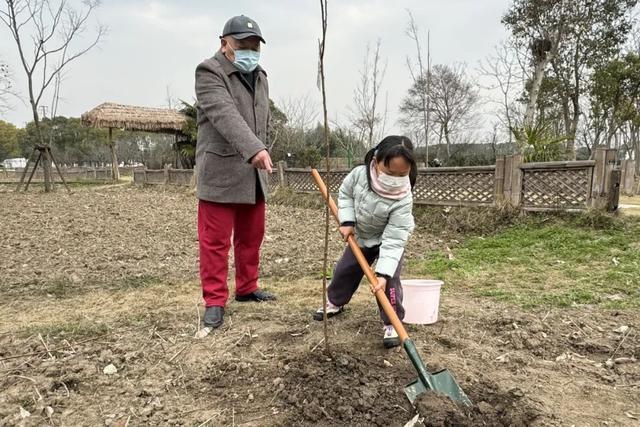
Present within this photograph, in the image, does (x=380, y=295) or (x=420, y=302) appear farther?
(x=420, y=302)

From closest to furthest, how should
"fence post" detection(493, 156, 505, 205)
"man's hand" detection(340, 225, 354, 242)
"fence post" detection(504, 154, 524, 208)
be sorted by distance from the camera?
"man's hand" detection(340, 225, 354, 242) < "fence post" detection(504, 154, 524, 208) < "fence post" detection(493, 156, 505, 205)

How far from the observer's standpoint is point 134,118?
1884 cm

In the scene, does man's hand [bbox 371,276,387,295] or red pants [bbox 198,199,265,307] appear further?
red pants [bbox 198,199,265,307]

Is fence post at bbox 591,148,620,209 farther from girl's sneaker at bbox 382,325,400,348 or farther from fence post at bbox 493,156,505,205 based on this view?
girl's sneaker at bbox 382,325,400,348

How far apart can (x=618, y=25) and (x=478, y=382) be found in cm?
1766

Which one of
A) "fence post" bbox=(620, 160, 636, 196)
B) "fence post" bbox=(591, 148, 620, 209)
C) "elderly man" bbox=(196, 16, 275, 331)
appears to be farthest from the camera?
"fence post" bbox=(620, 160, 636, 196)

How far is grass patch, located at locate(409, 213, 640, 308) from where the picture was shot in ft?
10.7

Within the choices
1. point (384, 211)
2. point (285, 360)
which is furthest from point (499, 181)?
A: point (285, 360)

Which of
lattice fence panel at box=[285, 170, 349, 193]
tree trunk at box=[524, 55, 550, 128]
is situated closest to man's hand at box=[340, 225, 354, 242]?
lattice fence panel at box=[285, 170, 349, 193]

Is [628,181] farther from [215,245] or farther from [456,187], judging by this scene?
[215,245]

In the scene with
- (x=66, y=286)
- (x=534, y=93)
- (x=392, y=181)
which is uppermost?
(x=534, y=93)

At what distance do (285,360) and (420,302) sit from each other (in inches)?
34.7

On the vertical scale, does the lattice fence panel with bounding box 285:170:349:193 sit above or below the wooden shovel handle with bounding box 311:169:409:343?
above

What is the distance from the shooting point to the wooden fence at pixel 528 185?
18.5 feet
